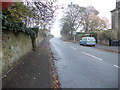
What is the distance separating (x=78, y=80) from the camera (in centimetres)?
479

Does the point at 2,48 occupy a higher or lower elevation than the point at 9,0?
lower

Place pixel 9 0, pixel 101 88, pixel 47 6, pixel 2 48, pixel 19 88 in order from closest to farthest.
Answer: pixel 9 0
pixel 19 88
pixel 101 88
pixel 2 48
pixel 47 6

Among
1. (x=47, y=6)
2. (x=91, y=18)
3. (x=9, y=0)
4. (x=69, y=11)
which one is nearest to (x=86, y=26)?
(x=91, y=18)

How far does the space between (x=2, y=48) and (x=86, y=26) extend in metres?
43.2

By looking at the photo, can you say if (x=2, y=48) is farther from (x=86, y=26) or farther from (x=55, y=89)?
(x=86, y=26)

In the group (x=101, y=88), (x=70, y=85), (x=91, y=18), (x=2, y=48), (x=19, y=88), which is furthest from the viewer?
(x=91, y=18)

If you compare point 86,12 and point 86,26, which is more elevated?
point 86,12

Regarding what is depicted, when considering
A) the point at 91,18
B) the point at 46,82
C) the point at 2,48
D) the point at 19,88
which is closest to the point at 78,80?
the point at 46,82

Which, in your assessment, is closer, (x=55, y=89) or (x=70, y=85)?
(x=55, y=89)

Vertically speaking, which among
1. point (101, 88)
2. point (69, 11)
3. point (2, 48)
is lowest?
point (101, 88)

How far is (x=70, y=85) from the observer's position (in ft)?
14.0

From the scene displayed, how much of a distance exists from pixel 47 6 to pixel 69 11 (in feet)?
124

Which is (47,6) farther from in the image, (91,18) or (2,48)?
(91,18)

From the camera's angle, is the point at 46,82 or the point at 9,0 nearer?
the point at 9,0
